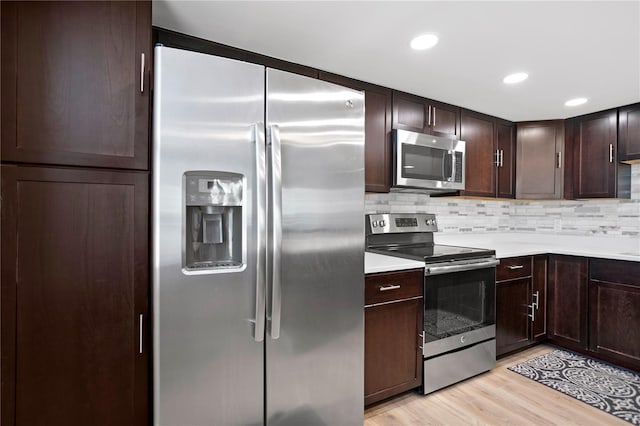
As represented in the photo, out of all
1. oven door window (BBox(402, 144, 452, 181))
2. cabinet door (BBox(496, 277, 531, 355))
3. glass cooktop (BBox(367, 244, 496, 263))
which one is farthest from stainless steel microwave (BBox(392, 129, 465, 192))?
cabinet door (BBox(496, 277, 531, 355))

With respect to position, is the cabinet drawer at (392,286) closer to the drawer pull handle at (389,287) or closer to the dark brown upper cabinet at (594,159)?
the drawer pull handle at (389,287)

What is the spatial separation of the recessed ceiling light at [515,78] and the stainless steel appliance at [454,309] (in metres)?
1.22

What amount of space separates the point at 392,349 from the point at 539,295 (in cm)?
173

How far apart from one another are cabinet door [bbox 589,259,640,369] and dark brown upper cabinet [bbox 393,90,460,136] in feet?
5.24

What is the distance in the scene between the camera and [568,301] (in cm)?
286

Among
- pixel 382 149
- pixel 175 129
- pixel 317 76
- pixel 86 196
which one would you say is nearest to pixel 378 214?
pixel 382 149

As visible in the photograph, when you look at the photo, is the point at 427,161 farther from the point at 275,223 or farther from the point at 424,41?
the point at 275,223

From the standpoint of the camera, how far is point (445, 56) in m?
1.98

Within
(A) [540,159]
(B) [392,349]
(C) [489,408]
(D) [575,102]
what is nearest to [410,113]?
(D) [575,102]

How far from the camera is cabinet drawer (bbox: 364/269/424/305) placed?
1923mm

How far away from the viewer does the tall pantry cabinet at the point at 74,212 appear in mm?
1102

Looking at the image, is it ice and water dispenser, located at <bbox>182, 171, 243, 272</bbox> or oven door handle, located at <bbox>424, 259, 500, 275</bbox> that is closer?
ice and water dispenser, located at <bbox>182, 171, 243, 272</bbox>

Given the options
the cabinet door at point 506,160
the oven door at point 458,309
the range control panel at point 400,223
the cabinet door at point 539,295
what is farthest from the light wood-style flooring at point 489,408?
the cabinet door at point 506,160

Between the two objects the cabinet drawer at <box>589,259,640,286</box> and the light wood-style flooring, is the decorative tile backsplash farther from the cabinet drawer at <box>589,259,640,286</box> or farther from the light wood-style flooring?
the light wood-style flooring
